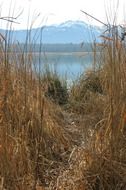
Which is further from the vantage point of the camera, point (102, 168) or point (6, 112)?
point (6, 112)

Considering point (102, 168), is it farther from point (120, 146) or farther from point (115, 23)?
point (115, 23)

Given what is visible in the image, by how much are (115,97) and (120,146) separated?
29 centimetres

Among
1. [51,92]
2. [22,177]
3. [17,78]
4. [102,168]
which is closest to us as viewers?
[22,177]

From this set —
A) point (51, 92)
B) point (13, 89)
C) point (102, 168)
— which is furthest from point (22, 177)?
point (51, 92)

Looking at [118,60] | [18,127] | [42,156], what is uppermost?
[118,60]

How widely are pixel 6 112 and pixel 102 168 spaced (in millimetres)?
621

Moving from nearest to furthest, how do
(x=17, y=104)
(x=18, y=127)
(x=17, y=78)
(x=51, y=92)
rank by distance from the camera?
(x=18, y=127)
(x=17, y=104)
(x=17, y=78)
(x=51, y=92)

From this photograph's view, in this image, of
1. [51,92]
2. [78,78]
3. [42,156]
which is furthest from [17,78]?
[78,78]

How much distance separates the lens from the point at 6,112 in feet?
10.4

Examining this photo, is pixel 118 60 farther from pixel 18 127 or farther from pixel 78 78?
pixel 78 78

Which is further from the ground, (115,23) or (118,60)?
(115,23)

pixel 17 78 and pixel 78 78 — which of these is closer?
pixel 17 78

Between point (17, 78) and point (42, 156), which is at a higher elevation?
point (17, 78)

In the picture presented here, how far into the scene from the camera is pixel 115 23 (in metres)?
3.34
